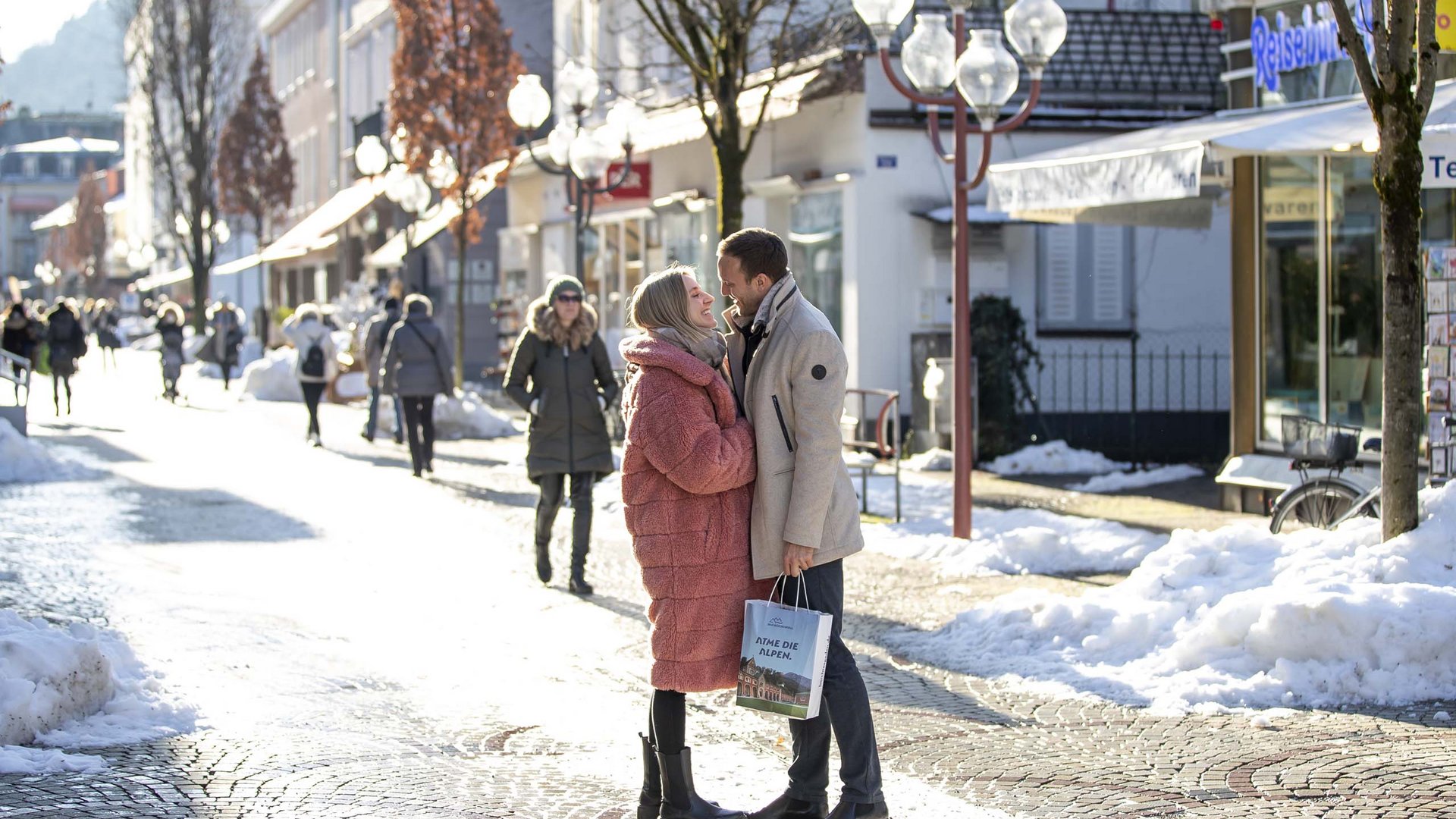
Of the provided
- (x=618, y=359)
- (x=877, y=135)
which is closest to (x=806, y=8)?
(x=877, y=135)

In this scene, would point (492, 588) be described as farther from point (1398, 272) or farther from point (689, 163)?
point (689, 163)

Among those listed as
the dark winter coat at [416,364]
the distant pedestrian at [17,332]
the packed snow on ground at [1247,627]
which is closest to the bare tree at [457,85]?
the distant pedestrian at [17,332]

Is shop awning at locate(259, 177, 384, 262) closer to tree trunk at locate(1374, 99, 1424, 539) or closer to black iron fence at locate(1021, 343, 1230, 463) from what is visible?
black iron fence at locate(1021, 343, 1230, 463)

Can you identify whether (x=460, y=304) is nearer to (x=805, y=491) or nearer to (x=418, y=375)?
(x=418, y=375)

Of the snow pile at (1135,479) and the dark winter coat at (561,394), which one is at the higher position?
the dark winter coat at (561,394)

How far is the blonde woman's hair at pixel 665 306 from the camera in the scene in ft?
17.2

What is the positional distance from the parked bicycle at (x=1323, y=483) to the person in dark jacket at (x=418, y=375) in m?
8.37

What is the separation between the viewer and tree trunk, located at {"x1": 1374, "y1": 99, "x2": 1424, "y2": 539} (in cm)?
798

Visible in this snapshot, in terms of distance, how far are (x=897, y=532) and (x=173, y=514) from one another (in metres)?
5.35

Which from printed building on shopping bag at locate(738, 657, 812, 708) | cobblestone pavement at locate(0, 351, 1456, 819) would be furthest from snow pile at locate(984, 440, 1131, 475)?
printed building on shopping bag at locate(738, 657, 812, 708)

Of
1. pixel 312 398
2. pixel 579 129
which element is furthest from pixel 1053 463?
pixel 312 398

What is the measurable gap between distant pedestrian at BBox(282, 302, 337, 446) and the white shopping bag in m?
15.9

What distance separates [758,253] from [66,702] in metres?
3.14

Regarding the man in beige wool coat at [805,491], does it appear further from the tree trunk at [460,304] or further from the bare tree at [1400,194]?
the tree trunk at [460,304]
